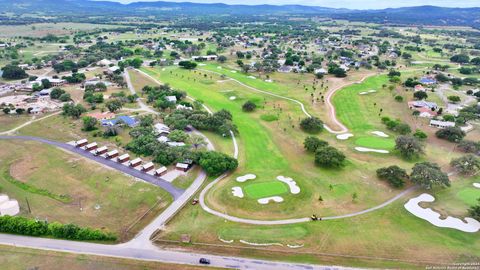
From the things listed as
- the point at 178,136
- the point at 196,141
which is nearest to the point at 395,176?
the point at 196,141

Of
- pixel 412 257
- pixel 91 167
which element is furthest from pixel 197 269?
pixel 91 167

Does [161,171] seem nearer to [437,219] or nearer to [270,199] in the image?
[270,199]

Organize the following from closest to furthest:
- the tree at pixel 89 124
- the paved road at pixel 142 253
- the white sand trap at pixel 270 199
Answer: the paved road at pixel 142 253 < the white sand trap at pixel 270 199 < the tree at pixel 89 124

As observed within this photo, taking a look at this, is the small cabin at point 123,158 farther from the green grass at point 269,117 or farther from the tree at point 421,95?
the tree at point 421,95

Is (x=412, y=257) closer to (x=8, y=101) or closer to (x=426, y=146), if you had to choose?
(x=426, y=146)

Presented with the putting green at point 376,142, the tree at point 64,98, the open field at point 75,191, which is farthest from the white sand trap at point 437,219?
the tree at point 64,98
